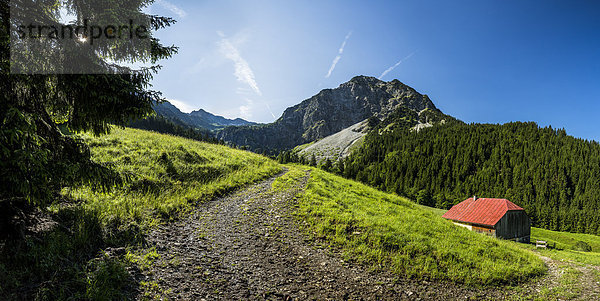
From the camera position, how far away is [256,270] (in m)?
6.28

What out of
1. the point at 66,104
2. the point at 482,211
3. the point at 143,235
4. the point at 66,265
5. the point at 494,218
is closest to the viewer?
the point at 66,265

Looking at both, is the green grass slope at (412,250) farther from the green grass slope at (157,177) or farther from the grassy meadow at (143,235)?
the green grass slope at (157,177)

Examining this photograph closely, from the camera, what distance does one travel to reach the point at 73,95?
5.87 meters

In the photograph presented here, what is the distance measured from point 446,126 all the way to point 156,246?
197 metres

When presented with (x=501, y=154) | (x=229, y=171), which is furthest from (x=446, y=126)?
(x=229, y=171)

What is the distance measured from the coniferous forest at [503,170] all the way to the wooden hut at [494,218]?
6128cm

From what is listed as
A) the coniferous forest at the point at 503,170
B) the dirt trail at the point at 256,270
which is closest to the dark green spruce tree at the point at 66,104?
the dirt trail at the point at 256,270

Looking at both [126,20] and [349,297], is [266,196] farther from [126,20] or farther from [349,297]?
[126,20]

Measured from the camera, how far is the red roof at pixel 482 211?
131ft

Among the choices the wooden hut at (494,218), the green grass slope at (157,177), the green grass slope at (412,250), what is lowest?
the wooden hut at (494,218)

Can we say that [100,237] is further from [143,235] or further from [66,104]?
[66,104]

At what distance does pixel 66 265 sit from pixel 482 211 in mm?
56579

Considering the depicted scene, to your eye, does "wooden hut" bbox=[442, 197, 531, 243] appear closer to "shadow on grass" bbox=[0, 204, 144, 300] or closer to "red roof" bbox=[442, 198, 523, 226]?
"red roof" bbox=[442, 198, 523, 226]

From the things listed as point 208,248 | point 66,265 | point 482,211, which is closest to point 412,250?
point 208,248
